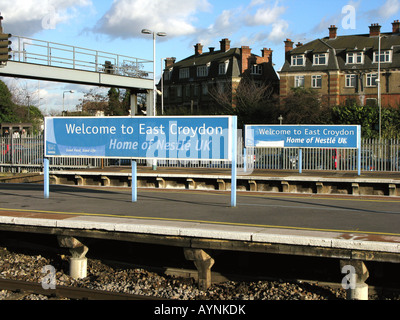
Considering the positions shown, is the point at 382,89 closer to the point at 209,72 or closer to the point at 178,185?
the point at 209,72

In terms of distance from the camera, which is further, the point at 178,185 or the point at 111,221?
the point at 178,185

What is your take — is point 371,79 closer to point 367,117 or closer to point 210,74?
point 367,117

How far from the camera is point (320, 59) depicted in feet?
225

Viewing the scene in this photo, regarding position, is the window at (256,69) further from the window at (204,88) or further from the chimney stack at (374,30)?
the chimney stack at (374,30)

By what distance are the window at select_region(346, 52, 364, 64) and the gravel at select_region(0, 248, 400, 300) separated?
2473 inches

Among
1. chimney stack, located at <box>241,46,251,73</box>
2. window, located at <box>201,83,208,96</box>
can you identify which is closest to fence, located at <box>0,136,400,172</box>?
chimney stack, located at <box>241,46,251,73</box>

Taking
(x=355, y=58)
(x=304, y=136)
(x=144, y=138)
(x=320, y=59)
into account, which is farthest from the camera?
(x=320, y=59)

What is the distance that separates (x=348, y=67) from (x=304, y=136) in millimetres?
49742

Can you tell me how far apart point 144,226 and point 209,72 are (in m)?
75.3

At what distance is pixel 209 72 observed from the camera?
82562 mm

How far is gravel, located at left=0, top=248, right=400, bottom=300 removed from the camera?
333 inches

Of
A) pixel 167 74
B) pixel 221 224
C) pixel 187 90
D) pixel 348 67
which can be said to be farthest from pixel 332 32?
pixel 221 224

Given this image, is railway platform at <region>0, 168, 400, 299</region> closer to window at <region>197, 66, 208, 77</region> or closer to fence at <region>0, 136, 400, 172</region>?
fence at <region>0, 136, 400, 172</region>
